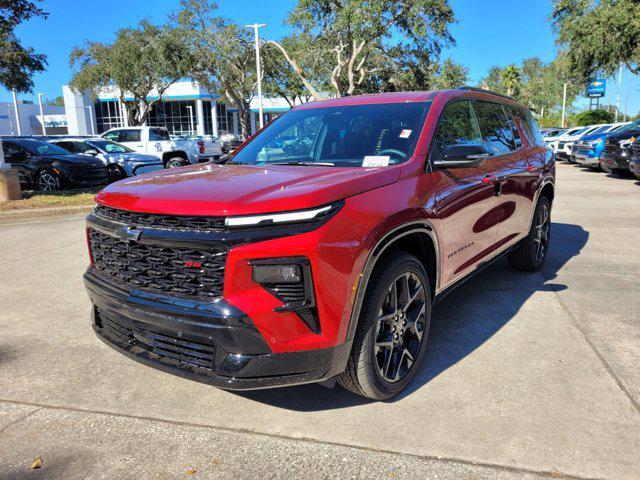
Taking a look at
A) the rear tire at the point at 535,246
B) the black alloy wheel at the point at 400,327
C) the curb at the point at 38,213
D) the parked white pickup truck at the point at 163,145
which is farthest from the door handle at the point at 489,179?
the parked white pickup truck at the point at 163,145

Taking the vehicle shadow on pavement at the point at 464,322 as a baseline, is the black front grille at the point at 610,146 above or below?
above

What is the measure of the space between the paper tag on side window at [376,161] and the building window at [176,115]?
54.1 m

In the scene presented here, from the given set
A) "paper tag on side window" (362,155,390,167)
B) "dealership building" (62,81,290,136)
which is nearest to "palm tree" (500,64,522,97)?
"dealership building" (62,81,290,136)

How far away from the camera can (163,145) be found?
1777 cm

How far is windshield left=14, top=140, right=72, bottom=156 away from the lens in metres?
13.9

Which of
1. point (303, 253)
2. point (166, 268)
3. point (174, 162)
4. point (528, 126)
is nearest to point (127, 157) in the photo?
Result: point (174, 162)

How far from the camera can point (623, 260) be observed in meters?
6.33

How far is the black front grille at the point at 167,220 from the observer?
256 centimetres

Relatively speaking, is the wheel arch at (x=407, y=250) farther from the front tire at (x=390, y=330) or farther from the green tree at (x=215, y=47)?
the green tree at (x=215, y=47)

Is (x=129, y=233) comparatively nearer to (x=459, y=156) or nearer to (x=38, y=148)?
(x=459, y=156)

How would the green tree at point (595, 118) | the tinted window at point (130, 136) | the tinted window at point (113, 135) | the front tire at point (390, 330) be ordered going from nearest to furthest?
1. the front tire at point (390, 330)
2. the tinted window at point (130, 136)
3. the tinted window at point (113, 135)
4. the green tree at point (595, 118)

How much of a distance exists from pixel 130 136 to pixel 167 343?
1724 cm

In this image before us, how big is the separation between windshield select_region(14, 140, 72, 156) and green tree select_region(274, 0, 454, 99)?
46.6ft

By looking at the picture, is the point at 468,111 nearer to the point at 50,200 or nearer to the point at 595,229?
the point at 595,229
